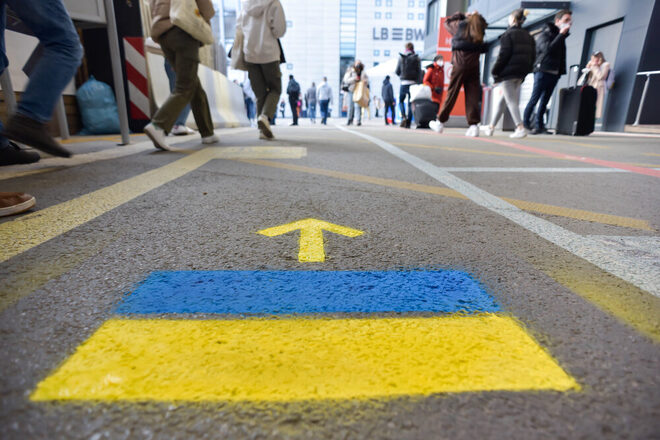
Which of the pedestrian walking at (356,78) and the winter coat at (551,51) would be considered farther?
the pedestrian walking at (356,78)

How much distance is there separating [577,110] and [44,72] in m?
9.37

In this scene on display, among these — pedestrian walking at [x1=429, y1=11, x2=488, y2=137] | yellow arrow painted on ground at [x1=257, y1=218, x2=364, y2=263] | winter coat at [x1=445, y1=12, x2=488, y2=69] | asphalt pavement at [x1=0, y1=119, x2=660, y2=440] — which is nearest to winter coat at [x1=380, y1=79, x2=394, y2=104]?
pedestrian walking at [x1=429, y1=11, x2=488, y2=137]

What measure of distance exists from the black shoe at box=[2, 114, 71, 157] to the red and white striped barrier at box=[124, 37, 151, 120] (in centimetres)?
579

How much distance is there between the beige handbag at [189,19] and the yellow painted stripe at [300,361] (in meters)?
4.14

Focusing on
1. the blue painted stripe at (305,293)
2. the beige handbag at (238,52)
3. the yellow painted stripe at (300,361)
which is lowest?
the blue painted stripe at (305,293)

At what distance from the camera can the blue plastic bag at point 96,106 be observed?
23.2 ft

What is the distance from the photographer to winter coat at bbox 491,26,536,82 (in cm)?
746

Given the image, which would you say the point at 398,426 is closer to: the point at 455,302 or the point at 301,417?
the point at 301,417

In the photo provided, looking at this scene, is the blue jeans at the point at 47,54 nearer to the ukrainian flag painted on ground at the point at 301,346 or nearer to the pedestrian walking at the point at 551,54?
the ukrainian flag painted on ground at the point at 301,346

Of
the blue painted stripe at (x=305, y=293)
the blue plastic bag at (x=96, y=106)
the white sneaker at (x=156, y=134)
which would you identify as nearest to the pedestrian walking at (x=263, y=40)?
the white sneaker at (x=156, y=134)

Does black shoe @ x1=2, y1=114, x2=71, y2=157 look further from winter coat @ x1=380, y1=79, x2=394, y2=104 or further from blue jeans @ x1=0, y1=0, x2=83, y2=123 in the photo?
winter coat @ x1=380, y1=79, x2=394, y2=104

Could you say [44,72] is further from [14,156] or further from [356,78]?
[356,78]

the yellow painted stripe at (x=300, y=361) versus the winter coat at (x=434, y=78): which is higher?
the winter coat at (x=434, y=78)

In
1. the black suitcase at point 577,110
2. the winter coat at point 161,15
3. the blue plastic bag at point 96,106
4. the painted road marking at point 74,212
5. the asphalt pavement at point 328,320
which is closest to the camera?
the asphalt pavement at point 328,320
